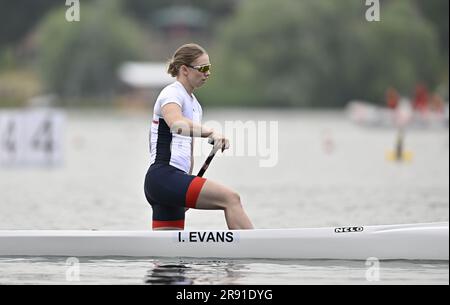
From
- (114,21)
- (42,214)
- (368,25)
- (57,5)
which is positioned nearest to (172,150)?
(42,214)

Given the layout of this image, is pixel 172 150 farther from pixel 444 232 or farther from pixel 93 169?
pixel 93 169

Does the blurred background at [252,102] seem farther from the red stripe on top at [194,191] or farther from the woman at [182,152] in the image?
the red stripe on top at [194,191]

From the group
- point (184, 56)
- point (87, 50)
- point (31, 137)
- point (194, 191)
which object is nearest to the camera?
point (194, 191)

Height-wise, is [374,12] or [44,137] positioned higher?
[374,12]

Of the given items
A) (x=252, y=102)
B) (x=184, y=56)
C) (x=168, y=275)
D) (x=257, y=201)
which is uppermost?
(x=252, y=102)

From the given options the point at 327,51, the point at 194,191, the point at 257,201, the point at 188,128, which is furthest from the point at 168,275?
the point at 327,51

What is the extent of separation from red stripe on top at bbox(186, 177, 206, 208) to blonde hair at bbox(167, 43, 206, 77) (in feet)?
3.12

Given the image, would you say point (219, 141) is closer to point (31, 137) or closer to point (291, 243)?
point (291, 243)

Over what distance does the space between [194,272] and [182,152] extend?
1038 mm

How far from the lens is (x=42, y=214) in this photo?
1583 centimetres

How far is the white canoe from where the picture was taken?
10328 millimetres

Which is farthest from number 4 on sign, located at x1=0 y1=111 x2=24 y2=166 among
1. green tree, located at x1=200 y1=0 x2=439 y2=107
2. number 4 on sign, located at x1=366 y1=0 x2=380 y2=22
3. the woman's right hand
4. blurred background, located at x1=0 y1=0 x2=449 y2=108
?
green tree, located at x1=200 y1=0 x2=439 y2=107

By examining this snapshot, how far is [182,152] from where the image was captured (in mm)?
10227
